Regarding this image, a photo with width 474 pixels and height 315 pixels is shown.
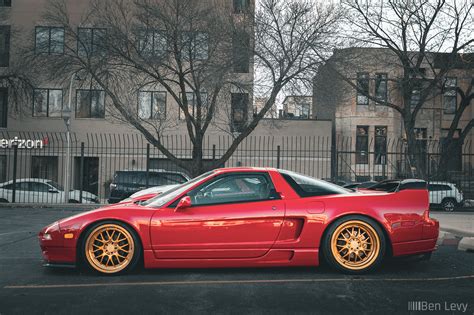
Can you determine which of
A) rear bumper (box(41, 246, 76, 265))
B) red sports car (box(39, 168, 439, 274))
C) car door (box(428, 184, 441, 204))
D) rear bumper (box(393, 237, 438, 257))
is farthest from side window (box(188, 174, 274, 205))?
car door (box(428, 184, 441, 204))

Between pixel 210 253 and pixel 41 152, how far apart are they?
24.4m

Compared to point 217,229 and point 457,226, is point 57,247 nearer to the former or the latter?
point 217,229

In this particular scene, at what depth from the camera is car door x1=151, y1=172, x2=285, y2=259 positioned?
18.2ft

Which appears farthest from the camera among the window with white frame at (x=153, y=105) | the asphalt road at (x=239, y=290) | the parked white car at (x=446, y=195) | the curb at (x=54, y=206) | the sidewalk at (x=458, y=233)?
the window with white frame at (x=153, y=105)

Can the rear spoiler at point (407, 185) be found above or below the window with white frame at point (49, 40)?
below

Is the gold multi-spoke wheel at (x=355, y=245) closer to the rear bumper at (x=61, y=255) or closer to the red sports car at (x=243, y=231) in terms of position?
the red sports car at (x=243, y=231)

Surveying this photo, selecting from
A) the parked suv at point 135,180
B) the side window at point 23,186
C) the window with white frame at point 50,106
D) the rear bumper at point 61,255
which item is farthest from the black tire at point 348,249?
the window with white frame at point 50,106

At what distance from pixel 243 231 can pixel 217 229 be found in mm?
289

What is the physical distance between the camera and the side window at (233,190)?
578 centimetres

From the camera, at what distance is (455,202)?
20.5 meters

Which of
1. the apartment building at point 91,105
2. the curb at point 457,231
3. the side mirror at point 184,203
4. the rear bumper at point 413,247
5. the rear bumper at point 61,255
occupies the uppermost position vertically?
the apartment building at point 91,105

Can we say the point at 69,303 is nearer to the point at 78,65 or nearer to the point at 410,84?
the point at 78,65

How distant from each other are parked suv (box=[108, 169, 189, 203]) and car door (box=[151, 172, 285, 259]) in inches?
484

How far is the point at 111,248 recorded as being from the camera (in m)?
5.65
